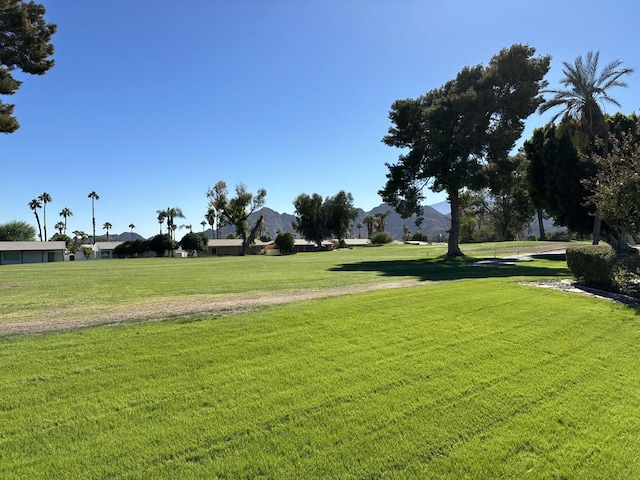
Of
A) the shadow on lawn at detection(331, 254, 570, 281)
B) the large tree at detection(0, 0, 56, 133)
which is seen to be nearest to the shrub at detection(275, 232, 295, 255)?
the shadow on lawn at detection(331, 254, 570, 281)

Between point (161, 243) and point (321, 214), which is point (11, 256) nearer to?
point (161, 243)

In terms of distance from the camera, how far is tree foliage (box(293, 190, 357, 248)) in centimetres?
7962

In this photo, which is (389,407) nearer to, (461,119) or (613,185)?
(613,185)

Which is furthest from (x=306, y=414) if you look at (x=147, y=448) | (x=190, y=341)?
(x=190, y=341)

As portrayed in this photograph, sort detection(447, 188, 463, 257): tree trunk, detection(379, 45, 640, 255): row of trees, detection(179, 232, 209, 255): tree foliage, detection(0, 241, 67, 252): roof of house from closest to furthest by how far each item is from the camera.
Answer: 1. detection(379, 45, 640, 255): row of trees
2. detection(447, 188, 463, 257): tree trunk
3. detection(0, 241, 67, 252): roof of house
4. detection(179, 232, 209, 255): tree foliage

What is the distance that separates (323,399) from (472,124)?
30.4m

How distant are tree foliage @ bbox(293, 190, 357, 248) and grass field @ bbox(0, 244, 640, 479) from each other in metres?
72.2

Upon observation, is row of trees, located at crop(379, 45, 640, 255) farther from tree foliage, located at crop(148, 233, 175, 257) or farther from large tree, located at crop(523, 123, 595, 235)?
tree foliage, located at crop(148, 233, 175, 257)

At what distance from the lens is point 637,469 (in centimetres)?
355

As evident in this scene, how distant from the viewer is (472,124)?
30594 mm

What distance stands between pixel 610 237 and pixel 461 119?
13.7m

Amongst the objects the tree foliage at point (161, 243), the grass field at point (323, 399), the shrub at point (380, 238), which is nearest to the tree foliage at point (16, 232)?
the tree foliage at point (161, 243)

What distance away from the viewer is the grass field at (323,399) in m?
3.52

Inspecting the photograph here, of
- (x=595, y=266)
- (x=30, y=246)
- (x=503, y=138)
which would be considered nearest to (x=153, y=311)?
(x=595, y=266)
